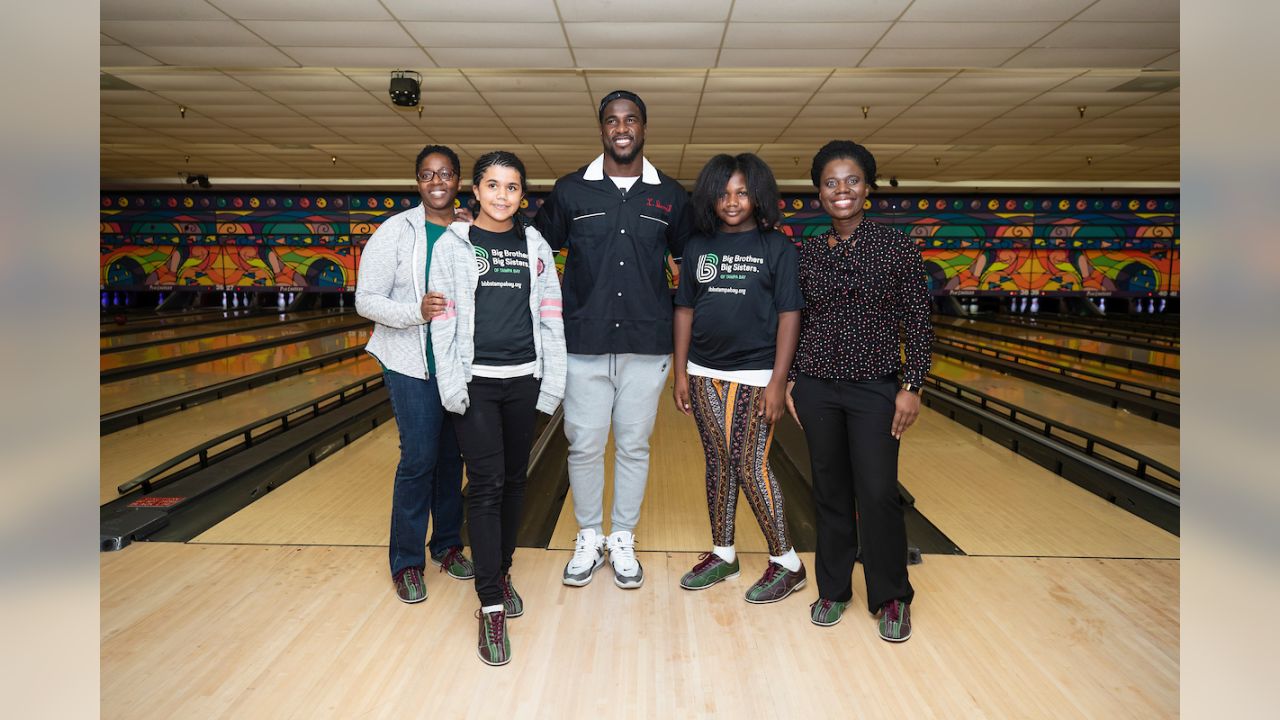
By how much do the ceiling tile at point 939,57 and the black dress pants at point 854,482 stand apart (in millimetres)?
3944

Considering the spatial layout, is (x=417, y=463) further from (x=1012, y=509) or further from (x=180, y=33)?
(x=180, y=33)

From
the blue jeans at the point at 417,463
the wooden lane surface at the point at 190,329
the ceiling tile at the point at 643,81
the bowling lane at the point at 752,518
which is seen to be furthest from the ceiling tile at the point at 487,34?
the wooden lane surface at the point at 190,329

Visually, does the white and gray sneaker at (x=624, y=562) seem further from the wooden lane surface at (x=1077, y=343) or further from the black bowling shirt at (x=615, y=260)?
the wooden lane surface at (x=1077, y=343)

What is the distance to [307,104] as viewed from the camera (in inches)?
290

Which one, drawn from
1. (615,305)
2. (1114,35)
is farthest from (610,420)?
(1114,35)

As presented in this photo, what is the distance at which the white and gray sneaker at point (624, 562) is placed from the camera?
263 centimetres

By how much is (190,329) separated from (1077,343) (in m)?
11.4

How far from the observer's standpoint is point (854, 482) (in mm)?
2383

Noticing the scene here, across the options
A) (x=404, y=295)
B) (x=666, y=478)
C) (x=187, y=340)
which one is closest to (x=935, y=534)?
(x=666, y=478)

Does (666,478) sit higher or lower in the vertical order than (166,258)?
lower
